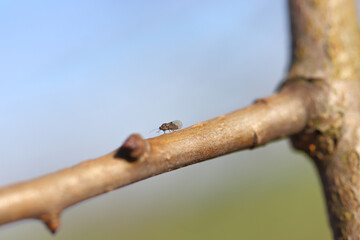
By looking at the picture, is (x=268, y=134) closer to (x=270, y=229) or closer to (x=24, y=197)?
(x=24, y=197)

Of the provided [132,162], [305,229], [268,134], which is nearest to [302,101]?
[268,134]

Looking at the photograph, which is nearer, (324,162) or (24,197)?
(24,197)

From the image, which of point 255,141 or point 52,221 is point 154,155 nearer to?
point 52,221

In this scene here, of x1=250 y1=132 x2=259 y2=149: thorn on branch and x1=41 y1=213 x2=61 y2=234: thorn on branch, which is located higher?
x1=250 y1=132 x2=259 y2=149: thorn on branch

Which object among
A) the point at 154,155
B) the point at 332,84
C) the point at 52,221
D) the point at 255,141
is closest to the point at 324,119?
the point at 332,84

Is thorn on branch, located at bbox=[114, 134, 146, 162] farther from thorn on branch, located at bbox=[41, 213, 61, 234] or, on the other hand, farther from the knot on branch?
the knot on branch

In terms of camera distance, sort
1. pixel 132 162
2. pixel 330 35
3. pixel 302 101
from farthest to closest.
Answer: pixel 330 35 → pixel 302 101 → pixel 132 162

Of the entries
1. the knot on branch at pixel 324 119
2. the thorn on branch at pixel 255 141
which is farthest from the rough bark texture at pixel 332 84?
the thorn on branch at pixel 255 141

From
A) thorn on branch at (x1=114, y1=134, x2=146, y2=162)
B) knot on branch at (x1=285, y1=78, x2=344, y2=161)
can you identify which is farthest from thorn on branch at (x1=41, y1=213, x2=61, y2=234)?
knot on branch at (x1=285, y1=78, x2=344, y2=161)
